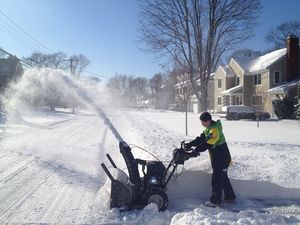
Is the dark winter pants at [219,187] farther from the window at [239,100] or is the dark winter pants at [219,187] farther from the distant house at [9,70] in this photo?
the window at [239,100]

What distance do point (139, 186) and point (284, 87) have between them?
36.5 metres

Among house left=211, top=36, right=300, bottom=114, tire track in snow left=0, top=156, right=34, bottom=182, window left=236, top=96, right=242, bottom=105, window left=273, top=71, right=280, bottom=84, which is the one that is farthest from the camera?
window left=236, top=96, right=242, bottom=105

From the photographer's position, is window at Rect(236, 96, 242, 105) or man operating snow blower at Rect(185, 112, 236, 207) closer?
man operating snow blower at Rect(185, 112, 236, 207)

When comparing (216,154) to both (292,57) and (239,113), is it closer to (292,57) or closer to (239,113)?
(239,113)

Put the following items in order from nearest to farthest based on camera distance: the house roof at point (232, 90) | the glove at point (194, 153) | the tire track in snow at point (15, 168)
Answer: the glove at point (194, 153) → the tire track in snow at point (15, 168) → the house roof at point (232, 90)

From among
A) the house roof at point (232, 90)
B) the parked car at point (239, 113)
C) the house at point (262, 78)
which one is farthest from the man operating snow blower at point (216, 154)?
the house roof at point (232, 90)

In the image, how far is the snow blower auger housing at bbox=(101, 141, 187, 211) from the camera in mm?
5762

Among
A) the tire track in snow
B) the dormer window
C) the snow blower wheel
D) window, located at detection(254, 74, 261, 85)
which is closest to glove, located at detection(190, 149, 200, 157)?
the snow blower wheel

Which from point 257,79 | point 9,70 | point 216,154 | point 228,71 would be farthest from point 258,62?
point 216,154

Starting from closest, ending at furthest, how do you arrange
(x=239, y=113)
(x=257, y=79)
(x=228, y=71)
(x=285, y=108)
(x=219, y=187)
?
1. (x=219, y=187)
2. (x=285, y=108)
3. (x=239, y=113)
4. (x=257, y=79)
5. (x=228, y=71)

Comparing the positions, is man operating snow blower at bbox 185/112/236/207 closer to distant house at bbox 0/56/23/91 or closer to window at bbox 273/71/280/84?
distant house at bbox 0/56/23/91

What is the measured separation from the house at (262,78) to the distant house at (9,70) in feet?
75.7

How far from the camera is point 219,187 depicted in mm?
6363

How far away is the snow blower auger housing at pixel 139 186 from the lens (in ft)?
18.9
